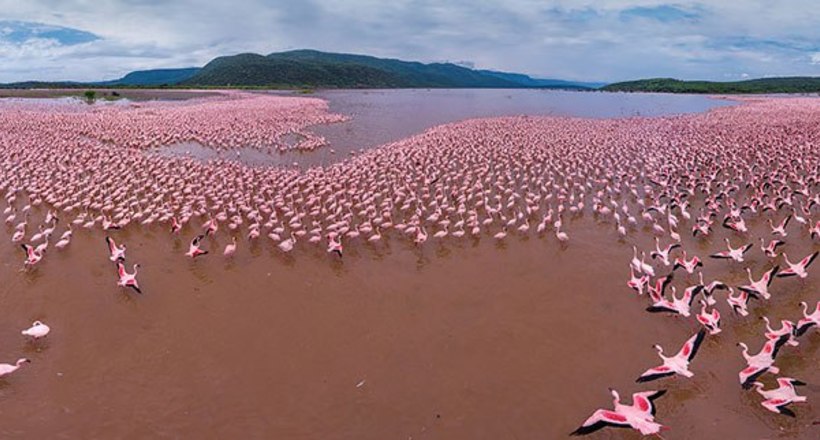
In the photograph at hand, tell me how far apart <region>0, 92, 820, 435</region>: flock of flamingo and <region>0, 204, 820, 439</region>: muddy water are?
354 millimetres

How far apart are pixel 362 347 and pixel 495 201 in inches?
377

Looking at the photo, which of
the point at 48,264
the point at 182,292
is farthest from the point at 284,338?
the point at 48,264

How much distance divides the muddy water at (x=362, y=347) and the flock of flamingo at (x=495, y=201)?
0.35 metres

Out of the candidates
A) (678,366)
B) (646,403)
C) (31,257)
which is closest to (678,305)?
(678,366)

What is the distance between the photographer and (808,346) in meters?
8.50

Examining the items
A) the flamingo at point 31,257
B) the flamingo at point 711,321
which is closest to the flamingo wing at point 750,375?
the flamingo at point 711,321

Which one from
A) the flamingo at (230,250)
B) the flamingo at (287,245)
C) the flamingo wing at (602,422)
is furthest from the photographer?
the flamingo at (287,245)

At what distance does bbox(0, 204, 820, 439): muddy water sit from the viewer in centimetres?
711

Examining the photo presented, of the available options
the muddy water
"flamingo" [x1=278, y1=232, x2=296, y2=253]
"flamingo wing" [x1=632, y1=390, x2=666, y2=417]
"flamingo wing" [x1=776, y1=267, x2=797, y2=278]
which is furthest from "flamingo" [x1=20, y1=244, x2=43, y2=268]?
"flamingo wing" [x1=776, y1=267, x2=797, y2=278]

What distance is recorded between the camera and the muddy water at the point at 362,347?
280 inches

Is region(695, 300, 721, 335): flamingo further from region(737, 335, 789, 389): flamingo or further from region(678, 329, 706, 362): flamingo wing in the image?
region(678, 329, 706, 362): flamingo wing

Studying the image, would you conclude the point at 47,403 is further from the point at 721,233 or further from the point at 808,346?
the point at 721,233

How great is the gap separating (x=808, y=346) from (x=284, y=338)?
8794mm

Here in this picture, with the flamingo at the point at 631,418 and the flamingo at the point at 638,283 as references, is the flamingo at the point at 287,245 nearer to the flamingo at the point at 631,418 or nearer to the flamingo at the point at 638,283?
the flamingo at the point at 638,283
